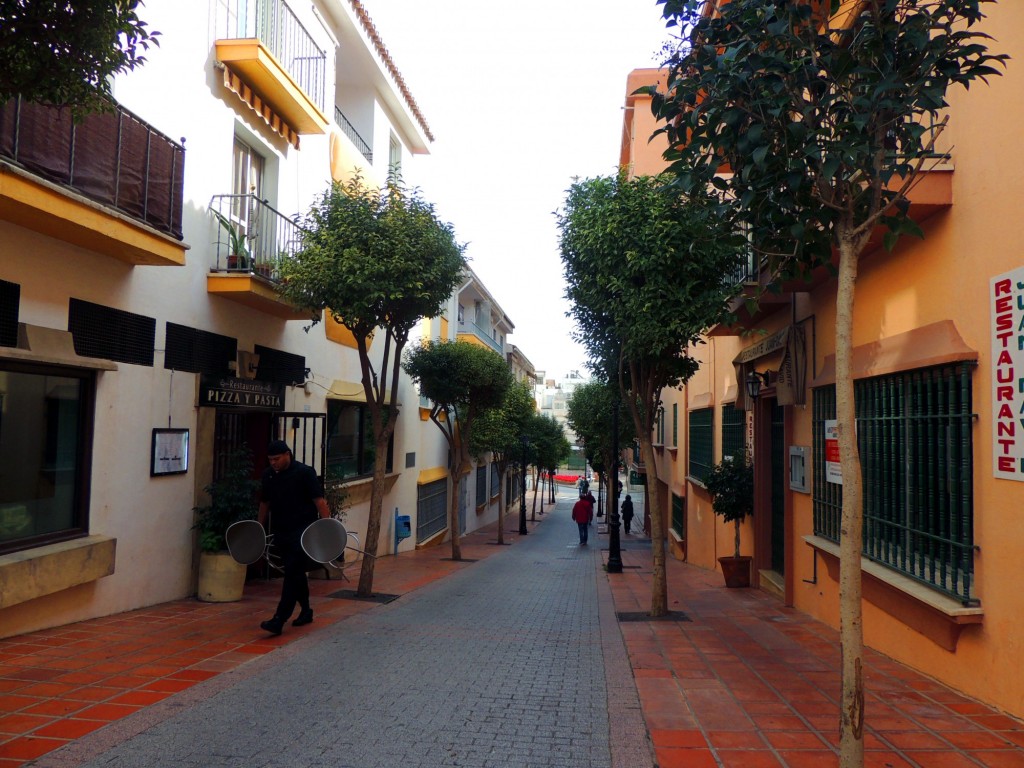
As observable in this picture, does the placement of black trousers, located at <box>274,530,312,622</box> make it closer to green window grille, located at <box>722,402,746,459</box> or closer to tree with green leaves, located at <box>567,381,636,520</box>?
green window grille, located at <box>722,402,746,459</box>

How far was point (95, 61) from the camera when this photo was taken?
4.64 meters

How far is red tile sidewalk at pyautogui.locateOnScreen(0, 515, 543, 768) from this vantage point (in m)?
4.75

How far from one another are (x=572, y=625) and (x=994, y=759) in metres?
4.97

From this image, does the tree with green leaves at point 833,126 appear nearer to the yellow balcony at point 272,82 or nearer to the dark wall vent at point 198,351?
the dark wall vent at point 198,351

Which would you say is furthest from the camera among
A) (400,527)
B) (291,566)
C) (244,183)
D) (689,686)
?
(400,527)

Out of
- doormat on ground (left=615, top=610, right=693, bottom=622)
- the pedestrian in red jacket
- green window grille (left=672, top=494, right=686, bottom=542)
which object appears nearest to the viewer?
doormat on ground (left=615, top=610, right=693, bottom=622)

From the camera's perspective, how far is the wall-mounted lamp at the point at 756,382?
11742 mm

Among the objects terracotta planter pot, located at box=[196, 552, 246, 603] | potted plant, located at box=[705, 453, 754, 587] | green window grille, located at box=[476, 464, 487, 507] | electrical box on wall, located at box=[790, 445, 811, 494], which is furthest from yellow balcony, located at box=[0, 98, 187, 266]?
green window grille, located at box=[476, 464, 487, 507]

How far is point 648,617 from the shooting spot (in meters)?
9.38

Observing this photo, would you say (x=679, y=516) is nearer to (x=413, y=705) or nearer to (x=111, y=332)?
(x=111, y=332)

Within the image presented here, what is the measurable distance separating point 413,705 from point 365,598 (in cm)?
490

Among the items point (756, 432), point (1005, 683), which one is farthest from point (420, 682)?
point (756, 432)

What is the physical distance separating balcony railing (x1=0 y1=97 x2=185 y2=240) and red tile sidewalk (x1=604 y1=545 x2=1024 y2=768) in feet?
18.9

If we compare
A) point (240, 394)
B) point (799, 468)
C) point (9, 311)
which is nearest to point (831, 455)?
point (799, 468)
